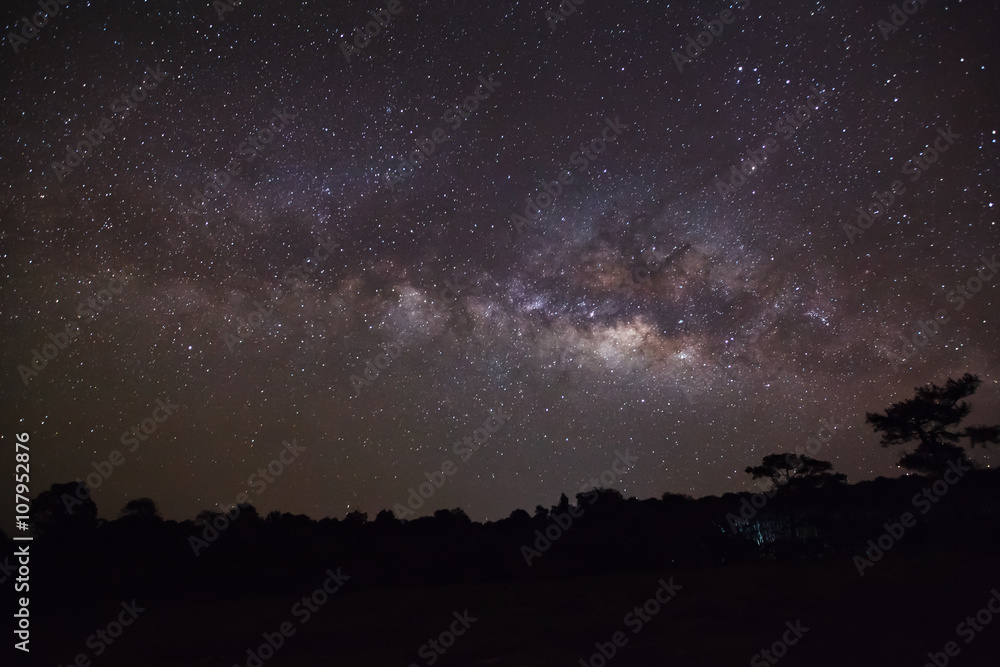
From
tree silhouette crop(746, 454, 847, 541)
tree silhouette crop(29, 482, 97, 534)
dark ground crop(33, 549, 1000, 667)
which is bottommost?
tree silhouette crop(29, 482, 97, 534)

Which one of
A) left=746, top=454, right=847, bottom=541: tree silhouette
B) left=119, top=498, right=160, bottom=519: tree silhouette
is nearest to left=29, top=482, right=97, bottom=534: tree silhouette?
left=119, top=498, right=160, bottom=519: tree silhouette

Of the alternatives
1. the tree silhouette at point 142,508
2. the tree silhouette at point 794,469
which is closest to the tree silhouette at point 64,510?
the tree silhouette at point 142,508

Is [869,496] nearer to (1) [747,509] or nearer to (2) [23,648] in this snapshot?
(1) [747,509]

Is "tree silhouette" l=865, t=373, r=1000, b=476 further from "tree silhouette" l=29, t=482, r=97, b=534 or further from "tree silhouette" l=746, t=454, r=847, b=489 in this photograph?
"tree silhouette" l=29, t=482, r=97, b=534

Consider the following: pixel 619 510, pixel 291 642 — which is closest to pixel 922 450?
pixel 619 510

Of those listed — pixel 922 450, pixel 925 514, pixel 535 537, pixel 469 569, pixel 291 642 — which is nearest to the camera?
pixel 291 642

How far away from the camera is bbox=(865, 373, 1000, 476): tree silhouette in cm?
2556

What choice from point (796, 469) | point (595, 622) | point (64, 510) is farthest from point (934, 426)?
point (64, 510)

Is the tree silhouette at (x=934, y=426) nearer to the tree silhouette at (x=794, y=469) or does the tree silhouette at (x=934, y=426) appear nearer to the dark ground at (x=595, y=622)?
the tree silhouette at (x=794, y=469)

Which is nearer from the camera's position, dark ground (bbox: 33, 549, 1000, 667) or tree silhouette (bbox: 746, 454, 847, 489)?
dark ground (bbox: 33, 549, 1000, 667)

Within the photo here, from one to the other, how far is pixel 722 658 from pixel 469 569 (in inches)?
444

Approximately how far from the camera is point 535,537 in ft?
72.2

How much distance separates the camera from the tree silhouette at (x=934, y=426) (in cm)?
2556

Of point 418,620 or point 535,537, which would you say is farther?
point 535,537
